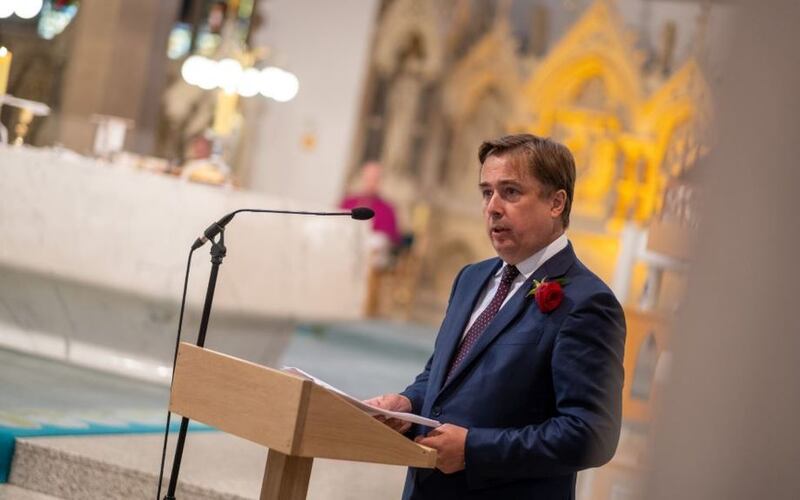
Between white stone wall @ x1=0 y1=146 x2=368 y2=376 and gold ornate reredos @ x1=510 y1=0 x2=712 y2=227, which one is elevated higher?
gold ornate reredos @ x1=510 y1=0 x2=712 y2=227

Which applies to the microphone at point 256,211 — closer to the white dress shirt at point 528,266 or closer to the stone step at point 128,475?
the white dress shirt at point 528,266

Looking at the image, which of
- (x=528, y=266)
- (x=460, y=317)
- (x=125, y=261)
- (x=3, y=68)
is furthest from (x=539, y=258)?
(x=3, y=68)

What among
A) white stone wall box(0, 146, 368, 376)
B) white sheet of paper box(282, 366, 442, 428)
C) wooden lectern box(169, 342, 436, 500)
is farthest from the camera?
white stone wall box(0, 146, 368, 376)

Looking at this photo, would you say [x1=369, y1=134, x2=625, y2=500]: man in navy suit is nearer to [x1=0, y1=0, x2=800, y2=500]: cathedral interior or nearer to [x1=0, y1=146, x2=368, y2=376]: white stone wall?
[x1=0, y1=0, x2=800, y2=500]: cathedral interior

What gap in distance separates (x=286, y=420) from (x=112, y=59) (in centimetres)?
700

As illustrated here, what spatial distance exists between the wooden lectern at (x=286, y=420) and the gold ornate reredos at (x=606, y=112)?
11090 mm

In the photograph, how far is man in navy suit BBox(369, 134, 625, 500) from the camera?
2475mm

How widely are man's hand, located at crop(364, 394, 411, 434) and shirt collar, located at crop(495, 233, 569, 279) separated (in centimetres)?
43

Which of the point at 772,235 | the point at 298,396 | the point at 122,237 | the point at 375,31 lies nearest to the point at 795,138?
the point at 772,235

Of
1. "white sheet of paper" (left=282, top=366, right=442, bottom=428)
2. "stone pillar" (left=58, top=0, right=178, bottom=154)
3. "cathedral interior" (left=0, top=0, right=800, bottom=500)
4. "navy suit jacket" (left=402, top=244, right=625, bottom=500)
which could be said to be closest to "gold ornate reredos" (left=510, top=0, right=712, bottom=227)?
"cathedral interior" (left=0, top=0, right=800, bottom=500)

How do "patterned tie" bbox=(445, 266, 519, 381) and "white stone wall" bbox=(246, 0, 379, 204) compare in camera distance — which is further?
"white stone wall" bbox=(246, 0, 379, 204)

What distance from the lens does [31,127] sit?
7754 millimetres

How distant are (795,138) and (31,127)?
710 centimetres

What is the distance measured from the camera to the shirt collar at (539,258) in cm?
267
